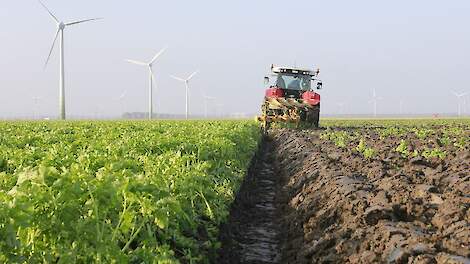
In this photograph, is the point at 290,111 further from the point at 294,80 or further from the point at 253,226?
the point at 253,226

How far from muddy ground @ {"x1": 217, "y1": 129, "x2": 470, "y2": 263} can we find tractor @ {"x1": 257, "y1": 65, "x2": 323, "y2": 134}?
14219 millimetres

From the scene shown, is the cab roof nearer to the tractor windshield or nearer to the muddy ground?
the tractor windshield

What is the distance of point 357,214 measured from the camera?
266 inches

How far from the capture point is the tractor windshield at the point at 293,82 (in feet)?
92.4

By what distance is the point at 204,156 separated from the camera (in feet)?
31.1

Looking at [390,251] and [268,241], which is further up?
[390,251]

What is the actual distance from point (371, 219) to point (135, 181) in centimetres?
297

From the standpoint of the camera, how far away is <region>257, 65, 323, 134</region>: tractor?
27.0 meters

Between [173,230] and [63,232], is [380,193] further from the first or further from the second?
[63,232]

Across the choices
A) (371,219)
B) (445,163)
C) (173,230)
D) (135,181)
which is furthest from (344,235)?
(445,163)

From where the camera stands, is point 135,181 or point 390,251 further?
point 390,251

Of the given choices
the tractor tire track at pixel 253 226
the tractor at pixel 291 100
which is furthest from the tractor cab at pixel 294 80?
the tractor tire track at pixel 253 226

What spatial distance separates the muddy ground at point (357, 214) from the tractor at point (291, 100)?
1422 cm

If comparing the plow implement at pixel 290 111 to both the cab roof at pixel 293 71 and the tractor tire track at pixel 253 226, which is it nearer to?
the cab roof at pixel 293 71
